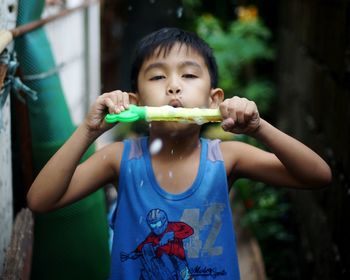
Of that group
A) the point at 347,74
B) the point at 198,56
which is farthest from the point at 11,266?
the point at 347,74

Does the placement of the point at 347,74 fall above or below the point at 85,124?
above

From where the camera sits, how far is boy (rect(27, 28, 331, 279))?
77.3 inches

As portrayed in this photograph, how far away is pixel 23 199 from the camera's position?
270 centimetres

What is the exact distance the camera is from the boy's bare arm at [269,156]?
1.75m

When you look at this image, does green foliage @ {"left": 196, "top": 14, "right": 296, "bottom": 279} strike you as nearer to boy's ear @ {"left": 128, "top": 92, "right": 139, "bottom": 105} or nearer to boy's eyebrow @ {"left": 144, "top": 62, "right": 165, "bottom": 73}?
boy's ear @ {"left": 128, "top": 92, "right": 139, "bottom": 105}

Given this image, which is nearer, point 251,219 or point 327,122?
point 327,122

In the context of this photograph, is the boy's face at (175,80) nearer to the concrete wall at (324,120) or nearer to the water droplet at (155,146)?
the water droplet at (155,146)

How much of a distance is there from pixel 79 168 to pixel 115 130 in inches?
193

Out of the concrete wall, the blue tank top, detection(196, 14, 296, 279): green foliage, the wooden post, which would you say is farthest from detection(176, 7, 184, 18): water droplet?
the blue tank top

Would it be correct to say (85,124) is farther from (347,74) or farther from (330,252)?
(330,252)

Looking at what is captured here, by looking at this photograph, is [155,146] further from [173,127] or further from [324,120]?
[324,120]

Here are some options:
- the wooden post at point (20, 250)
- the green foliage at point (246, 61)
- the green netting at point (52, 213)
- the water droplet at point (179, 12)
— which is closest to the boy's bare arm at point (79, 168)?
the wooden post at point (20, 250)

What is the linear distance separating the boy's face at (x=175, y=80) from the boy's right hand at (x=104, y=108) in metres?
0.16

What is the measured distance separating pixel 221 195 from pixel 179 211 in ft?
0.58
